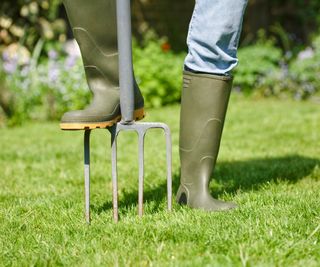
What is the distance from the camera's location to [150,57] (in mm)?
7852

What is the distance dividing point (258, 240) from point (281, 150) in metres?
2.33

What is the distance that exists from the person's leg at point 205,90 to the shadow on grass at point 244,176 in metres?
0.20

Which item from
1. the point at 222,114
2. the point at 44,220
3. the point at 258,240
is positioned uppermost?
the point at 222,114

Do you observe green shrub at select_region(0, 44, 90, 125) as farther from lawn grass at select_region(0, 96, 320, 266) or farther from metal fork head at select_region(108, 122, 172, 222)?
metal fork head at select_region(108, 122, 172, 222)

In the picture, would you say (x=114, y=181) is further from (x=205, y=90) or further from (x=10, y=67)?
(x=10, y=67)

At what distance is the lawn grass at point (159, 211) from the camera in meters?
1.97

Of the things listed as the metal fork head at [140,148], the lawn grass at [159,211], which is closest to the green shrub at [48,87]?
the lawn grass at [159,211]

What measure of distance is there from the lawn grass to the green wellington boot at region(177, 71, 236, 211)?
114 mm

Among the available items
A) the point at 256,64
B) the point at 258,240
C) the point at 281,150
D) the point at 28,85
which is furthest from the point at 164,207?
the point at 256,64

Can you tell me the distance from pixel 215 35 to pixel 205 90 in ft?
0.74

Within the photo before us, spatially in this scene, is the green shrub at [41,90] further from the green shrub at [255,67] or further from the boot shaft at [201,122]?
the boot shaft at [201,122]

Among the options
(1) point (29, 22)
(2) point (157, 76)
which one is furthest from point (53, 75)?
(1) point (29, 22)

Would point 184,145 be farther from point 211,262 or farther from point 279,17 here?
point 279,17

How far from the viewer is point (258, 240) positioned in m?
2.02
